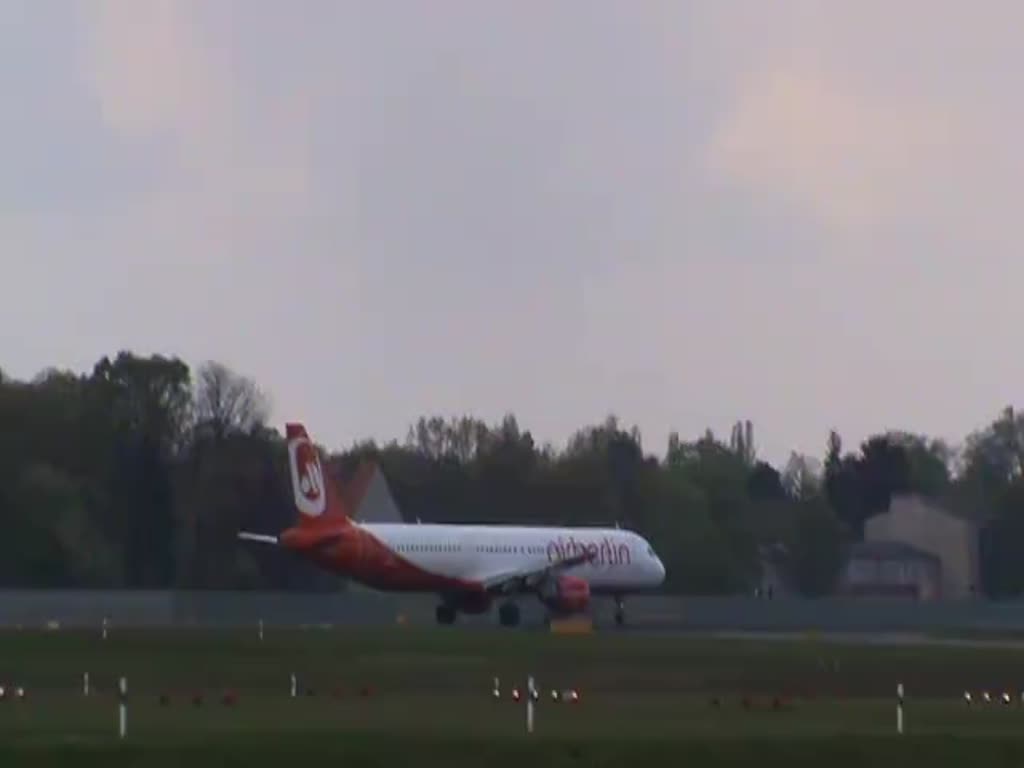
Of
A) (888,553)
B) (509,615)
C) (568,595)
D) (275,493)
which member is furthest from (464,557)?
(888,553)

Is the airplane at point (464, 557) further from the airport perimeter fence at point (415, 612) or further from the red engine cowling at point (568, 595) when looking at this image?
the airport perimeter fence at point (415, 612)

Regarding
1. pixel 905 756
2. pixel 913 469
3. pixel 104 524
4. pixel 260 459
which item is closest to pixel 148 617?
pixel 104 524

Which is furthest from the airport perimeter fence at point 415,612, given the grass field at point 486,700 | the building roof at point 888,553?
the building roof at point 888,553

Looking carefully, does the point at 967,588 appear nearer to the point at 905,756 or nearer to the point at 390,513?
the point at 390,513

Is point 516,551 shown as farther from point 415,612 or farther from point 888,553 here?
point 888,553

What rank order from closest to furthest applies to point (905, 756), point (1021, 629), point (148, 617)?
1. point (905, 756)
2. point (148, 617)
3. point (1021, 629)

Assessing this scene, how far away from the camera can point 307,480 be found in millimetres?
88312

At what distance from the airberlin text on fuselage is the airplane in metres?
0.04

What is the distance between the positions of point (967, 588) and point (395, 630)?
77.5 m

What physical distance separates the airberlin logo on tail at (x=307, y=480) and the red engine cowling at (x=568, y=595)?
9.41 metres

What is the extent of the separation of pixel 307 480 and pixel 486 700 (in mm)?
43515

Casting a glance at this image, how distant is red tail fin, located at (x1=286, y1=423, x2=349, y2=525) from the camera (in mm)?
88125

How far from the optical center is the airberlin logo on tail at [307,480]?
88125 mm

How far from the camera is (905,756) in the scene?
105ft
